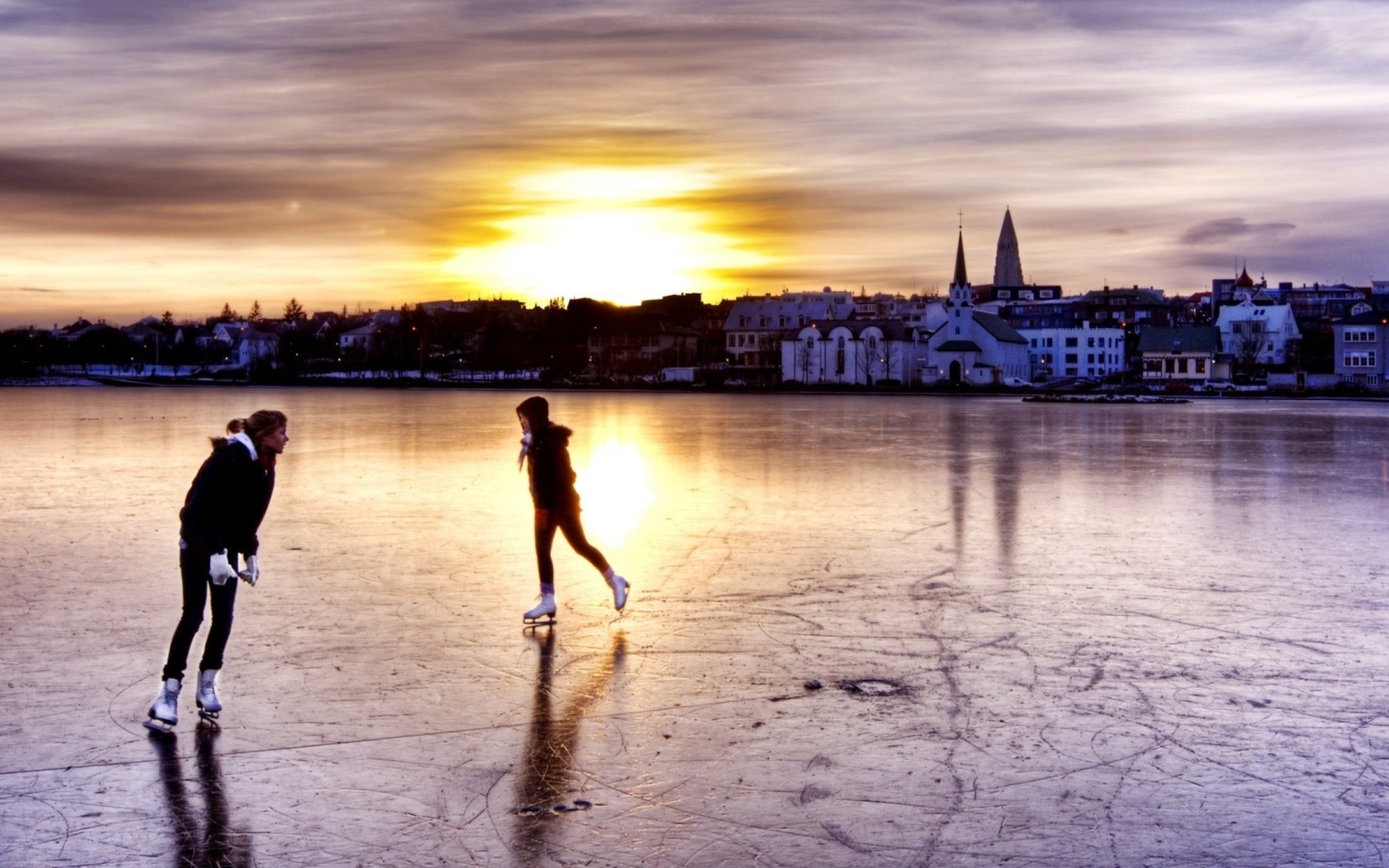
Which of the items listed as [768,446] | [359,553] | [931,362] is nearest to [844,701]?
[359,553]

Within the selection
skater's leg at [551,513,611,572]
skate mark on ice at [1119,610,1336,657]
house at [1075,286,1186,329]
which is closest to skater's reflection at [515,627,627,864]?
skater's leg at [551,513,611,572]

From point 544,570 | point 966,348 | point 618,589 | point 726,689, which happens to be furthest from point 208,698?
point 966,348

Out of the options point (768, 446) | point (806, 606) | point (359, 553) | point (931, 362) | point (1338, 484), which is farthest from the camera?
point (931, 362)

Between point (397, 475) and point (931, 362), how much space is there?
11438 centimetres

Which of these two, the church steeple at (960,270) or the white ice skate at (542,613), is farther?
the church steeple at (960,270)

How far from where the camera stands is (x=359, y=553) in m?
13.7

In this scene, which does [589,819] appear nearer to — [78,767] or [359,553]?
[78,767]

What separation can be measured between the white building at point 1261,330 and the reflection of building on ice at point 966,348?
2606 cm

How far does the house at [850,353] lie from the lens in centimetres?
13288

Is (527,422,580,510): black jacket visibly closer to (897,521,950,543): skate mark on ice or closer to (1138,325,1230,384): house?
(897,521,950,543): skate mark on ice

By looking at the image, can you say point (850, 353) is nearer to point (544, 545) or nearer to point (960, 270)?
point (960, 270)

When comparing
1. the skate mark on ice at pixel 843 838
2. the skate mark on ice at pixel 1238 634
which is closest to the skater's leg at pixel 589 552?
the skate mark on ice at pixel 1238 634

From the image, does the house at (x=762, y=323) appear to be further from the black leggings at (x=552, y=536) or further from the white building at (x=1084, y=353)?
the black leggings at (x=552, y=536)

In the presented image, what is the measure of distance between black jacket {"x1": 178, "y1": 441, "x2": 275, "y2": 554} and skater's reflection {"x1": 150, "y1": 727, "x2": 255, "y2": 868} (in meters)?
1.10
